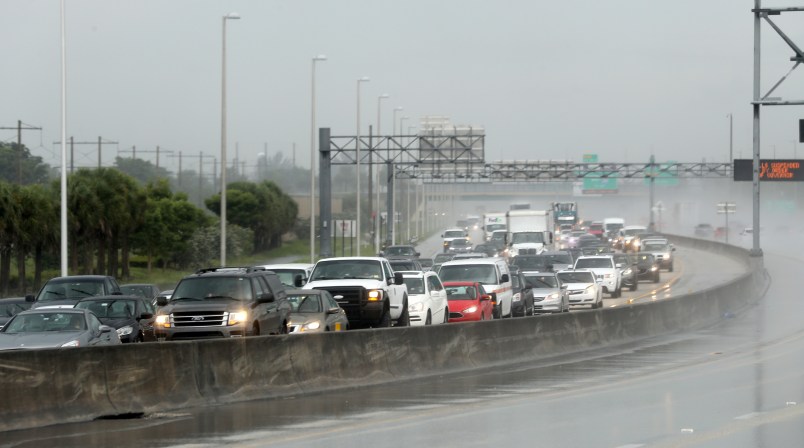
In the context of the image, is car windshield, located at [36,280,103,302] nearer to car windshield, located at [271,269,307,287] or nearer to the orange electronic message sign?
car windshield, located at [271,269,307,287]

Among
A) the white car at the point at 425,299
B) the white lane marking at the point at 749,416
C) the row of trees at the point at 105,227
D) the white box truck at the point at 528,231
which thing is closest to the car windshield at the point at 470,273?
the white car at the point at 425,299

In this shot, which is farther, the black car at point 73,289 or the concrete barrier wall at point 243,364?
the black car at point 73,289

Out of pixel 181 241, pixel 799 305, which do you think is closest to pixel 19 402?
pixel 799 305

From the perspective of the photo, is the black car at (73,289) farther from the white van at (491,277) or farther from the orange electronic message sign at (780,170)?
the orange electronic message sign at (780,170)

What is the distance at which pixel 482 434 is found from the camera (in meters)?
13.8

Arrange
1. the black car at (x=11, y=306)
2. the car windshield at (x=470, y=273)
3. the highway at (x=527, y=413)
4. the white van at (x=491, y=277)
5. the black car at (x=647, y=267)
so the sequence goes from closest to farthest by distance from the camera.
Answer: the highway at (x=527, y=413)
the black car at (x=11, y=306)
the white van at (x=491, y=277)
the car windshield at (x=470, y=273)
the black car at (x=647, y=267)

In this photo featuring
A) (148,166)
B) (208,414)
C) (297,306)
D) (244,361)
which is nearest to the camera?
(208,414)

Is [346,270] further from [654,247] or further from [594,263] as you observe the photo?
[654,247]

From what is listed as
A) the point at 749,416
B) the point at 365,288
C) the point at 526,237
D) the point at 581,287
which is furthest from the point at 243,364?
the point at 526,237

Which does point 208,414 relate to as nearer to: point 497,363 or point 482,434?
point 482,434

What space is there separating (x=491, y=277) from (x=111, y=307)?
1221 cm

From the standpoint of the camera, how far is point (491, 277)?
3697cm

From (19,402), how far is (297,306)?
1211cm

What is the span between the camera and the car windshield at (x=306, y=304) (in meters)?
26.1
